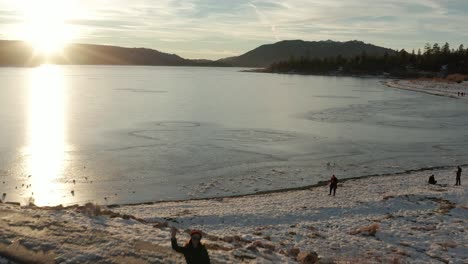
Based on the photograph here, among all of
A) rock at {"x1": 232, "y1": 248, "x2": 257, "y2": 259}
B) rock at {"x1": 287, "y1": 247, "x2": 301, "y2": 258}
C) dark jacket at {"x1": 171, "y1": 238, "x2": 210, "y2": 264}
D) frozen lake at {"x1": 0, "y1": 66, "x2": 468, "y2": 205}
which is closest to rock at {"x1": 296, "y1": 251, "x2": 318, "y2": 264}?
rock at {"x1": 287, "y1": 247, "x2": 301, "y2": 258}

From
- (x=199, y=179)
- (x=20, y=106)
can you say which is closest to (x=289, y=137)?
(x=199, y=179)

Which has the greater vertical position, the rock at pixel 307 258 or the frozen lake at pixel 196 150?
the rock at pixel 307 258

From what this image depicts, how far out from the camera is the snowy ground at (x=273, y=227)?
11508mm

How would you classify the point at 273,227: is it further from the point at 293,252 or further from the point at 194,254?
the point at 194,254

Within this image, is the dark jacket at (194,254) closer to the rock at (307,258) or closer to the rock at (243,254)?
the rock at (243,254)

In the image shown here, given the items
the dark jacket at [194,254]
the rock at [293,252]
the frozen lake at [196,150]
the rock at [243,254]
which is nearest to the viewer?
the dark jacket at [194,254]

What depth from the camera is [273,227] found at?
1794cm

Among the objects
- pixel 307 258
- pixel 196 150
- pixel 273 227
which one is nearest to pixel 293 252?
pixel 307 258

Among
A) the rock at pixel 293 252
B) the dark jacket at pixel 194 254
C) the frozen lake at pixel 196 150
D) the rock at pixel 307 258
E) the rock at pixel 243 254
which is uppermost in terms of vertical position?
the dark jacket at pixel 194 254

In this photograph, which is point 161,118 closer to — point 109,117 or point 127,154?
point 109,117

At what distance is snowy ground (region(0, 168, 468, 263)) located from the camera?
11508mm

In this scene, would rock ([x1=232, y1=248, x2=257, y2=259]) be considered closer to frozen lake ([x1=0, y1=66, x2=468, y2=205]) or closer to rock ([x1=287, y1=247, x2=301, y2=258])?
rock ([x1=287, y1=247, x2=301, y2=258])

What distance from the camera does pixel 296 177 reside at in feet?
92.9

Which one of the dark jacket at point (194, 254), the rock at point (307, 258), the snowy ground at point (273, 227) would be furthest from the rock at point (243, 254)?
the dark jacket at point (194, 254)
